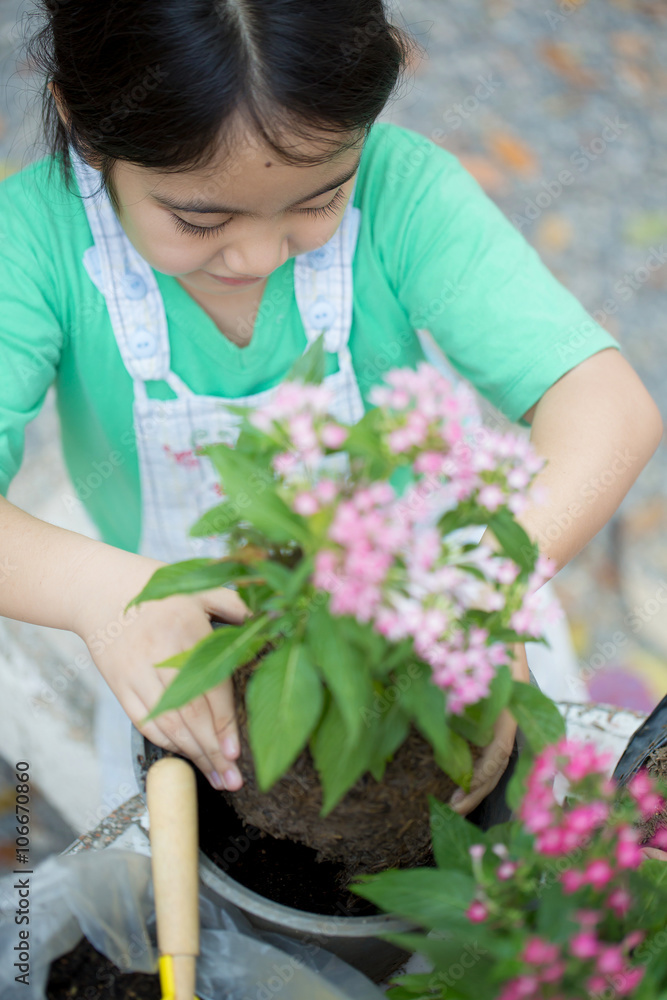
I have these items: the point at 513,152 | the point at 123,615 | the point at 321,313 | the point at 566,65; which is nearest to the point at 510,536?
the point at 123,615

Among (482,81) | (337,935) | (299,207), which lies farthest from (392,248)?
(482,81)

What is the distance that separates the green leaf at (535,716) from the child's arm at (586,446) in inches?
8.3

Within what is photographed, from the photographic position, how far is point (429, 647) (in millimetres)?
375

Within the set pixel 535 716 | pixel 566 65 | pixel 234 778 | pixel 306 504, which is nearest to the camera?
pixel 306 504

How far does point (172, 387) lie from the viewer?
2.91ft

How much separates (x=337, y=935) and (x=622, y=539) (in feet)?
3.72

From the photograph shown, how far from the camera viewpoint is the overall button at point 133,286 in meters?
0.84

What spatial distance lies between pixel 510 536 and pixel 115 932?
421 mm

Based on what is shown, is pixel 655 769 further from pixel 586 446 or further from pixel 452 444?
pixel 452 444

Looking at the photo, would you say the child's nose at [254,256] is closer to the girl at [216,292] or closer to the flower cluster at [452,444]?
the girl at [216,292]

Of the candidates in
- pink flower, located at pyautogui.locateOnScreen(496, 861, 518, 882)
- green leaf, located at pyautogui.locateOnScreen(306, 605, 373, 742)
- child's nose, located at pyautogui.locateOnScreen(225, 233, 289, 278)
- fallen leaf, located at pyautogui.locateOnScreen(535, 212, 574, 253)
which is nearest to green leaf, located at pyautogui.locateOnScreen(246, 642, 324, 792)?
green leaf, located at pyautogui.locateOnScreen(306, 605, 373, 742)

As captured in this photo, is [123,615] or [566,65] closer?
[123,615]

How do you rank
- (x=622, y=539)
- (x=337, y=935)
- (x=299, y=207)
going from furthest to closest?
(x=622, y=539), (x=299, y=207), (x=337, y=935)

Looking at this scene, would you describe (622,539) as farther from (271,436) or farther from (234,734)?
(271,436)
